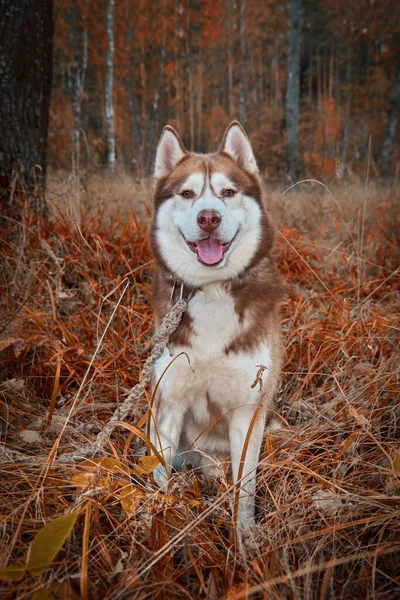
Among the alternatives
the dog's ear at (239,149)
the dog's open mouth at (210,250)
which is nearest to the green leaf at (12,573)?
the dog's open mouth at (210,250)

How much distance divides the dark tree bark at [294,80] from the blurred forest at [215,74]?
2.11 feet

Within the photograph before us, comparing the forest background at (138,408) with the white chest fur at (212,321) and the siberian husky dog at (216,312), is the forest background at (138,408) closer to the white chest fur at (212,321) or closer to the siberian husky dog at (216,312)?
the siberian husky dog at (216,312)

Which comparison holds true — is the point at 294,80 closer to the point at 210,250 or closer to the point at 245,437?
the point at 210,250

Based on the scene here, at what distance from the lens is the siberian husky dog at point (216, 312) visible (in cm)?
156

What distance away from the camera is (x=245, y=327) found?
1.62 metres

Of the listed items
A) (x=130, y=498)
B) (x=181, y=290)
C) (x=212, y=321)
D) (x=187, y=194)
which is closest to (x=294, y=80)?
(x=187, y=194)

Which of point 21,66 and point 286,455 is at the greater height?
point 21,66

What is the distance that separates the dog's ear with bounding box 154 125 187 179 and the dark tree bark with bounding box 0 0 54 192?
1685mm

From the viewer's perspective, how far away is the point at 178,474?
1.46 m

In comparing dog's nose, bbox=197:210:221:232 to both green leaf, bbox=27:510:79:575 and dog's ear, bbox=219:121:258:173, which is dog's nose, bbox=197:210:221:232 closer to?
dog's ear, bbox=219:121:258:173

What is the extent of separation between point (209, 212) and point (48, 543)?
1317 mm

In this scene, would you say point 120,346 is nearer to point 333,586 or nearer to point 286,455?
point 286,455

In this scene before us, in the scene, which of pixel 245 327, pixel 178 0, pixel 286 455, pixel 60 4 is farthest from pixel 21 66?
pixel 178 0

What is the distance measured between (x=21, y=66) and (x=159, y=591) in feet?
12.8
